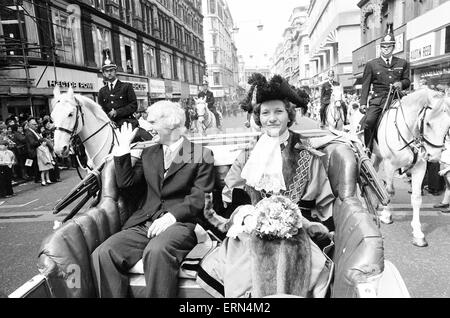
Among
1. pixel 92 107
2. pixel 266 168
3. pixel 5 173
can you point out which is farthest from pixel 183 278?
pixel 5 173

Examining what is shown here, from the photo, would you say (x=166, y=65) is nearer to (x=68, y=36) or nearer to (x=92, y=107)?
(x=68, y=36)

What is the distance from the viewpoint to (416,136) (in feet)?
15.3

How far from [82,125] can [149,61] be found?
81.7ft

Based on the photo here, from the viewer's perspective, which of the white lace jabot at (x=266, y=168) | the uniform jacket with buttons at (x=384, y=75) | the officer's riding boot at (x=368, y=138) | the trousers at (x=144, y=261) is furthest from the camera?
the uniform jacket with buttons at (x=384, y=75)

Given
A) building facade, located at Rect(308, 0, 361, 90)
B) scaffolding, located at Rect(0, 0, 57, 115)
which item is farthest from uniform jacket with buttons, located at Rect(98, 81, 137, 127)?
building facade, located at Rect(308, 0, 361, 90)

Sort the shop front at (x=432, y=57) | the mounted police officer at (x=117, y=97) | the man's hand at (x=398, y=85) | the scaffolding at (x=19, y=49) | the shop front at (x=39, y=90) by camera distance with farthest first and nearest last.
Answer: the shop front at (x=432, y=57)
the shop front at (x=39, y=90)
the scaffolding at (x=19, y=49)
the mounted police officer at (x=117, y=97)
the man's hand at (x=398, y=85)

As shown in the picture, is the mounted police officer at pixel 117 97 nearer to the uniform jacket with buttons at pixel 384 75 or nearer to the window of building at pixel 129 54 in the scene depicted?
the uniform jacket with buttons at pixel 384 75

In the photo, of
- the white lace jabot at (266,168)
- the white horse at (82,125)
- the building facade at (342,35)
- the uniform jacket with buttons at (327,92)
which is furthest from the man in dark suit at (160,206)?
the building facade at (342,35)

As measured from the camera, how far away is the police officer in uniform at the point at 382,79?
5.64 m

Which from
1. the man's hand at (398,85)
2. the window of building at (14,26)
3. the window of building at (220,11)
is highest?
the window of building at (14,26)

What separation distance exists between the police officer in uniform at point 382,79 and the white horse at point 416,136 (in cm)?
56

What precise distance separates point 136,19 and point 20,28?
45.9 ft

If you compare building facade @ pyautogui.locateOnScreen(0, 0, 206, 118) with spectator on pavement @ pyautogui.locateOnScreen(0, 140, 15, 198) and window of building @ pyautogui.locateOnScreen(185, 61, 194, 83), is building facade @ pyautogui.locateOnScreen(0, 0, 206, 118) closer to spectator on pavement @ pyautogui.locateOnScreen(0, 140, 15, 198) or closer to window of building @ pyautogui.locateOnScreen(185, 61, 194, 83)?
window of building @ pyautogui.locateOnScreen(185, 61, 194, 83)

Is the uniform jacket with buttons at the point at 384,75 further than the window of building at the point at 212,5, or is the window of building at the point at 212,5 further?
the window of building at the point at 212,5
